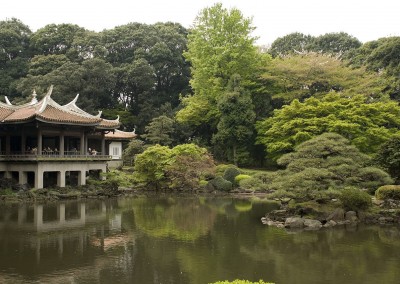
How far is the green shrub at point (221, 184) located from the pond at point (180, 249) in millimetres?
11394

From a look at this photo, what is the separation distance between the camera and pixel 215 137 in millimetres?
44344

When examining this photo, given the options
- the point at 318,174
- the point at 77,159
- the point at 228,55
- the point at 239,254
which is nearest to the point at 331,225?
the point at 318,174

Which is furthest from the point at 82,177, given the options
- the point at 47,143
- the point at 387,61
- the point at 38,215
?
the point at 387,61

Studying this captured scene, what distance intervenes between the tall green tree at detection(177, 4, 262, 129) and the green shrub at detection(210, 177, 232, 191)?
11973 millimetres

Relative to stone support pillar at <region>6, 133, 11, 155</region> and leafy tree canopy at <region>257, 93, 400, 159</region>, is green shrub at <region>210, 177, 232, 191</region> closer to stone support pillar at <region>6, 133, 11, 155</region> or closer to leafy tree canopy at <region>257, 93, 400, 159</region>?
leafy tree canopy at <region>257, 93, 400, 159</region>

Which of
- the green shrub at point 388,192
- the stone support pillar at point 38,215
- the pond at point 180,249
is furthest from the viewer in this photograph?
the green shrub at point 388,192

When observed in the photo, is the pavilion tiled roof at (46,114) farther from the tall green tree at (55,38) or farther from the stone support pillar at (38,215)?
the tall green tree at (55,38)

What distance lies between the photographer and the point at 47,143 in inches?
1437

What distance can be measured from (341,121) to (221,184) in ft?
35.7

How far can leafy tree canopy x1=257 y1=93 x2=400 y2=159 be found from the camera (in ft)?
112

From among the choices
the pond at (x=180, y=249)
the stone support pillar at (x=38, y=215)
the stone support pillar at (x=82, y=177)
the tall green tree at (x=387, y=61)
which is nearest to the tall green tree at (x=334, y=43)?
the tall green tree at (x=387, y=61)

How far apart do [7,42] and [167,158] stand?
126 feet

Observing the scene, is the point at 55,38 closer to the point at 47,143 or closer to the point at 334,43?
the point at 47,143

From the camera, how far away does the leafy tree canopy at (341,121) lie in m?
34.2
